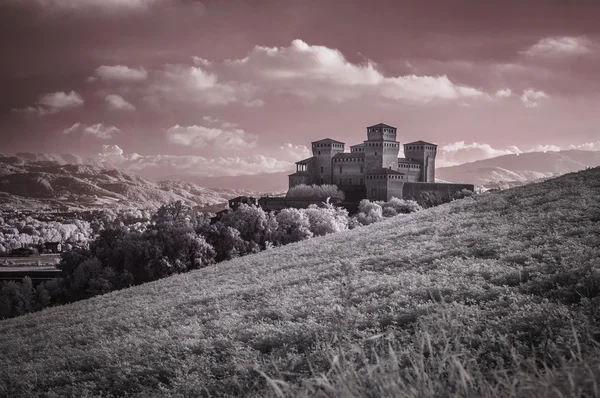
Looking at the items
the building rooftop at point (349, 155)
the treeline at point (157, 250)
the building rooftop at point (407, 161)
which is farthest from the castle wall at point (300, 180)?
the treeline at point (157, 250)

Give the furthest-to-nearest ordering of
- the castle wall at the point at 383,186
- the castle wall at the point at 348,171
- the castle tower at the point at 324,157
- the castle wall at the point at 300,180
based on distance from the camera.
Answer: the castle tower at the point at 324,157 → the castle wall at the point at 300,180 → the castle wall at the point at 348,171 → the castle wall at the point at 383,186

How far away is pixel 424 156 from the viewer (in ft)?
341

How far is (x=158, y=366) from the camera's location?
9.98 metres

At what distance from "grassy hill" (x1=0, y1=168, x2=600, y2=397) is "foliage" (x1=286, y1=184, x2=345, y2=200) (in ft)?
237

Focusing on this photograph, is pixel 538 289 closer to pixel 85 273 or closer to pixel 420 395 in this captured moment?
pixel 420 395

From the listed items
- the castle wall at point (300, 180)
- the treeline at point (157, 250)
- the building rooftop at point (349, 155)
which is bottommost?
the treeline at point (157, 250)

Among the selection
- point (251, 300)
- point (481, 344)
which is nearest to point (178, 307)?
point (251, 300)

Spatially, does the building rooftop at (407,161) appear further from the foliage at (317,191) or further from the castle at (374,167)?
the foliage at (317,191)

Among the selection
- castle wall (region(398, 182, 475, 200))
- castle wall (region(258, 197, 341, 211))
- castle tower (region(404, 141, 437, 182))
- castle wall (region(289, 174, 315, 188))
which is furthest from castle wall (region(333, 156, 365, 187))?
castle wall (region(258, 197, 341, 211))

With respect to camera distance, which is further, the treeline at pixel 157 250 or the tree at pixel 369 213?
the tree at pixel 369 213

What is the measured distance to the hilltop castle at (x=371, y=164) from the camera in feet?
307

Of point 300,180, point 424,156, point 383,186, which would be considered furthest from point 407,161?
point 300,180

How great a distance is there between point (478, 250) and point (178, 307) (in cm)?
1047

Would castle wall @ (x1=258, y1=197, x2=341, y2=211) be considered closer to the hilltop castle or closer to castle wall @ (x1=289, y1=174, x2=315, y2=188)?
the hilltop castle
